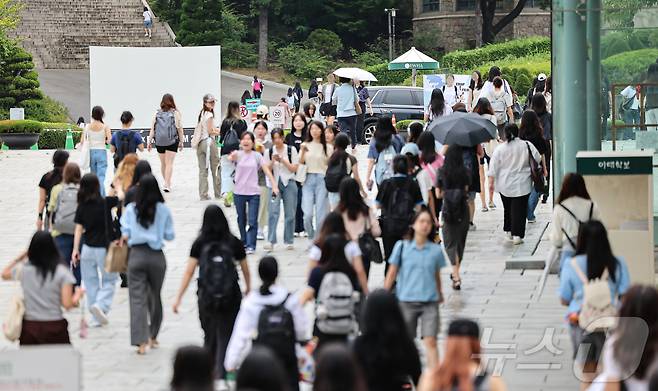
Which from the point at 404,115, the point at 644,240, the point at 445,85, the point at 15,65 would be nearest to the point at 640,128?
the point at 644,240

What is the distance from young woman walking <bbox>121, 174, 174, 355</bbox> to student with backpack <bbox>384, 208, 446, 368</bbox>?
2303mm

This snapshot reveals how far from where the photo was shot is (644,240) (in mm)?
12477

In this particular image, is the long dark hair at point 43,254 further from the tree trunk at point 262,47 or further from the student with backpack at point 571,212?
the tree trunk at point 262,47

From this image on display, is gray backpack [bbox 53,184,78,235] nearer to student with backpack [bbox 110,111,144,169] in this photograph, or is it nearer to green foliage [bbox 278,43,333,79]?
student with backpack [bbox 110,111,144,169]

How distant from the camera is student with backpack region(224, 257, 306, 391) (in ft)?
29.8

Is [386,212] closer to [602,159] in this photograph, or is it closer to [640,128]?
[602,159]

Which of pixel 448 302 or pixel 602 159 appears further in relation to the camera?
pixel 448 302

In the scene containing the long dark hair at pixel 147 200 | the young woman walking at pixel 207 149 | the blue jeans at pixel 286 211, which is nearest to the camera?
the long dark hair at pixel 147 200

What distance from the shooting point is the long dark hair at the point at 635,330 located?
7.33 meters

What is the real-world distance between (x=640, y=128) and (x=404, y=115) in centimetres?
2066

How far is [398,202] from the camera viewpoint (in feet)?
45.2

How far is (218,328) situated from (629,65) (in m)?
7.95

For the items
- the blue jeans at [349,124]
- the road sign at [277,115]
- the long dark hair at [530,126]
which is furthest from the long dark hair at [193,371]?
the road sign at [277,115]

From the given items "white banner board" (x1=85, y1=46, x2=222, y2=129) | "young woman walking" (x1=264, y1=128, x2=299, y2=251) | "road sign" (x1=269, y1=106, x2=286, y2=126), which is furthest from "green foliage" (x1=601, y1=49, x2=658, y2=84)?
"white banner board" (x1=85, y1=46, x2=222, y2=129)
